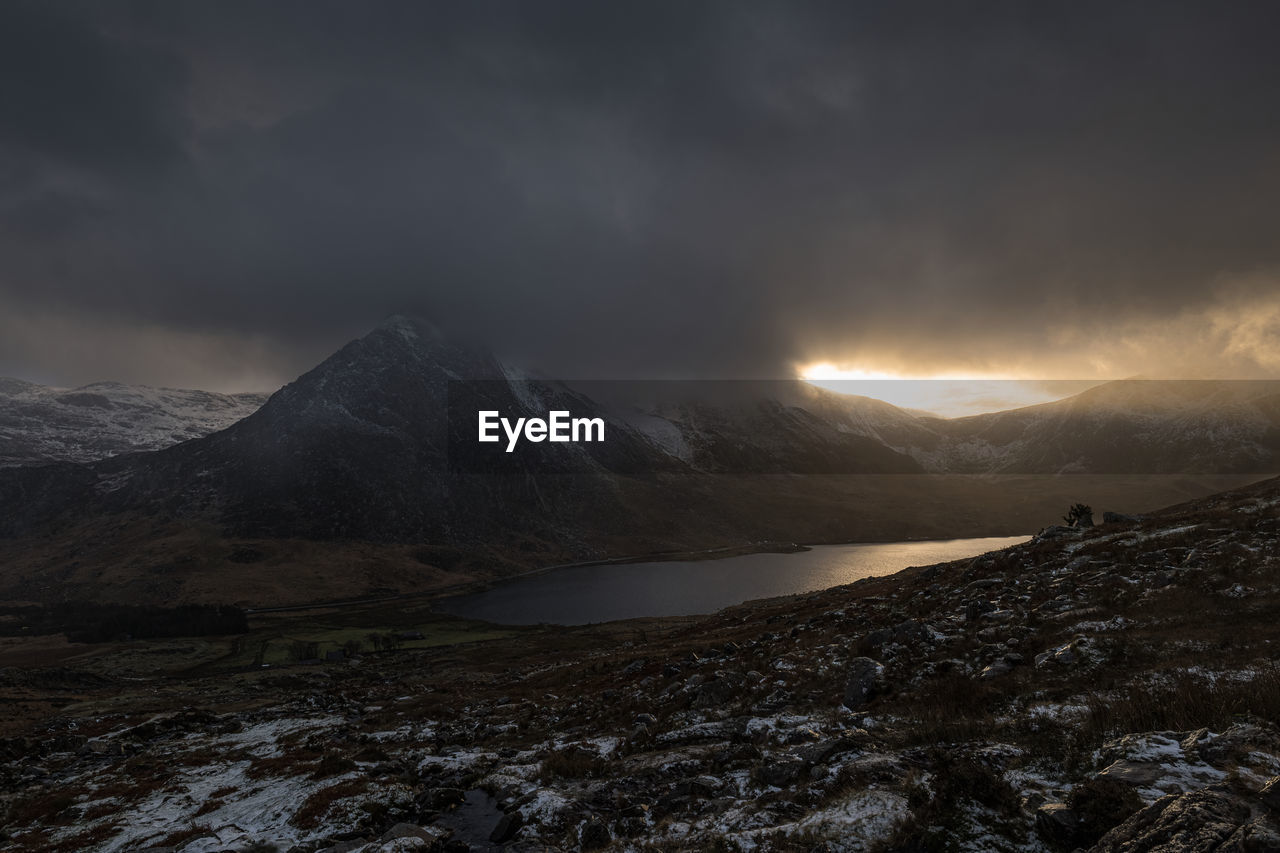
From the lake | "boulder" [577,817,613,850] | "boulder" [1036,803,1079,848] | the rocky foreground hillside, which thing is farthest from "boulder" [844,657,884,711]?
the lake

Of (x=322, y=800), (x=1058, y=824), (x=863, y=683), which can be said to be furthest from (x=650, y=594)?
(x=1058, y=824)

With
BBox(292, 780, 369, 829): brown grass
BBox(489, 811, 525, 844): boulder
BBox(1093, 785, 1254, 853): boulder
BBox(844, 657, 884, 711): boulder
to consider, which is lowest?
BBox(292, 780, 369, 829): brown grass

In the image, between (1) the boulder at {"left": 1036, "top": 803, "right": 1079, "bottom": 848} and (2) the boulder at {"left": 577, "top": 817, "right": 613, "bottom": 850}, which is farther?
(2) the boulder at {"left": 577, "top": 817, "right": 613, "bottom": 850}

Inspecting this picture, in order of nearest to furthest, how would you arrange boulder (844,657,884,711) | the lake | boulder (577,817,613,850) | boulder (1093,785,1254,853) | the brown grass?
1. boulder (1093,785,1254,853)
2. boulder (577,817,613,850)
3. boulder (844,657,884,711)
4. the brown grass
5. the lake

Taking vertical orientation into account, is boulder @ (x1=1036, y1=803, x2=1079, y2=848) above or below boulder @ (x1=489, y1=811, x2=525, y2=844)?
above

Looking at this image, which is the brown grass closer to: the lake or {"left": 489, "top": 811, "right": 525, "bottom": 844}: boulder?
{"left": 489, "top": 811, "right": 525, "bottom": 844}: boulder

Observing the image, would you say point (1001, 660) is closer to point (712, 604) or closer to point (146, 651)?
point (712, 604)

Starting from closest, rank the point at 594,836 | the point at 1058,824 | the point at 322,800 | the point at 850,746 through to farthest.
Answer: the point at 1058,824 → the point at 594,836 → the point at 850,746 → the point at 322,800

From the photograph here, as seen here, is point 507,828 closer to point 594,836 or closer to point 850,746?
point 594,836

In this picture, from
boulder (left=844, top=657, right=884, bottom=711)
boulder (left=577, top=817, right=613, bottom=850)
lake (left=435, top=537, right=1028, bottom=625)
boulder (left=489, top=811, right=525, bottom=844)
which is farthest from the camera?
lake (left=435, top=537, right=1028, bottom=625)
